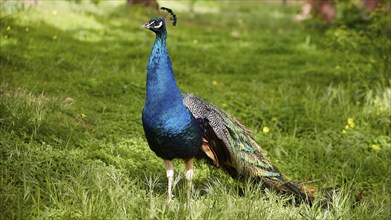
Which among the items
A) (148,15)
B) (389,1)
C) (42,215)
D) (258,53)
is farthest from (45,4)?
(42,215)

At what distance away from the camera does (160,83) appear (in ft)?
13.0

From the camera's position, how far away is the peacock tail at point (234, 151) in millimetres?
4164

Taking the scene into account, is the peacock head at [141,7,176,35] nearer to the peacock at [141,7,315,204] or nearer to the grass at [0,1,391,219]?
the peacock at [141,7,315,204]

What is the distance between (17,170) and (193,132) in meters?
1.25

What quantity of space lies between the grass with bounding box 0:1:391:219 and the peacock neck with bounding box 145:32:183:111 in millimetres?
578

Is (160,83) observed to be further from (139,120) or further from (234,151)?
(139,120)

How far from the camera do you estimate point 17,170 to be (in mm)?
4113

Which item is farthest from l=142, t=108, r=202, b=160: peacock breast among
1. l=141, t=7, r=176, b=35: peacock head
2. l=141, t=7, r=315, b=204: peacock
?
l=141, t=7, r=176, b=35: peacock head

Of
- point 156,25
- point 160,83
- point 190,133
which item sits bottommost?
point 190,133

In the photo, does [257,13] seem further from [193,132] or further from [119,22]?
[193,132]

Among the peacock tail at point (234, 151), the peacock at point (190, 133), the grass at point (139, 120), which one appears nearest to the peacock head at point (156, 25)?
the peacock at point (190, 133)

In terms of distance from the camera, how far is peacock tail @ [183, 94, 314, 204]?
4164 mm

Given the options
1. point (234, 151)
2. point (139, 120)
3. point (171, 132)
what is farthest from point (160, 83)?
point (139, 120)

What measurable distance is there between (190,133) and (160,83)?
1.28 feet
